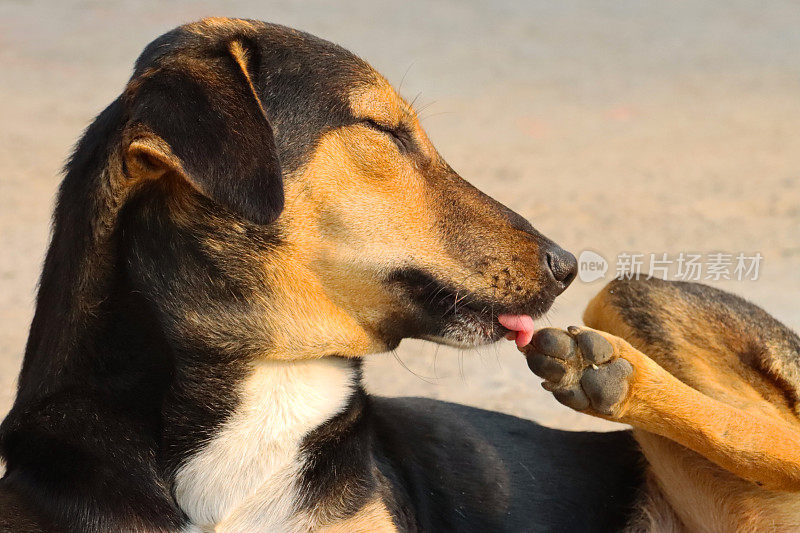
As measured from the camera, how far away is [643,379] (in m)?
3.73

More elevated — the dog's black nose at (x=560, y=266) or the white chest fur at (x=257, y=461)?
the dog's black nose at (x=560, y=266)

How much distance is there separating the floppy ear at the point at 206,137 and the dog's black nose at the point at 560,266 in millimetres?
1001

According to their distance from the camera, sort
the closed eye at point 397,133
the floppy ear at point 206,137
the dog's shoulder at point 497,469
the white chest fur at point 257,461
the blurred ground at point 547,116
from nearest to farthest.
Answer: the floppy ear at point 206,137
the white chest fur at point 257,461
the closed eye at point 397,133
the dog's shoulder at point 497,469
the blurred ground at point 547,116

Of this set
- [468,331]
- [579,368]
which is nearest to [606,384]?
[579,368]

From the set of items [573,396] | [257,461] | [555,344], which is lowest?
[257,461]

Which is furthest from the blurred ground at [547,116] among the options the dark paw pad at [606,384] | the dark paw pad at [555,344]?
the dark paw pad at [555,344]

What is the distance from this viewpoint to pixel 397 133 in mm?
3455

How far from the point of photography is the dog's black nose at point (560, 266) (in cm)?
348

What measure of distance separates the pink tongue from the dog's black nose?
16 cm

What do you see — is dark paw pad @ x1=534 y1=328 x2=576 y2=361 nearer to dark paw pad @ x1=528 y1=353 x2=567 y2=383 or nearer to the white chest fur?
dark paw pad @ x1=528 y1=353 x2=567 y2=383

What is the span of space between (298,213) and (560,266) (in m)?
0.91

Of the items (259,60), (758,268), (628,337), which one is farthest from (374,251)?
(758,268)

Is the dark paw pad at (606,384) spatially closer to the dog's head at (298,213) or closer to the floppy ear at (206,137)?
the dog's head at (298,213)

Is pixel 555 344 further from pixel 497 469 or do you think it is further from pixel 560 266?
pixel 497 469
